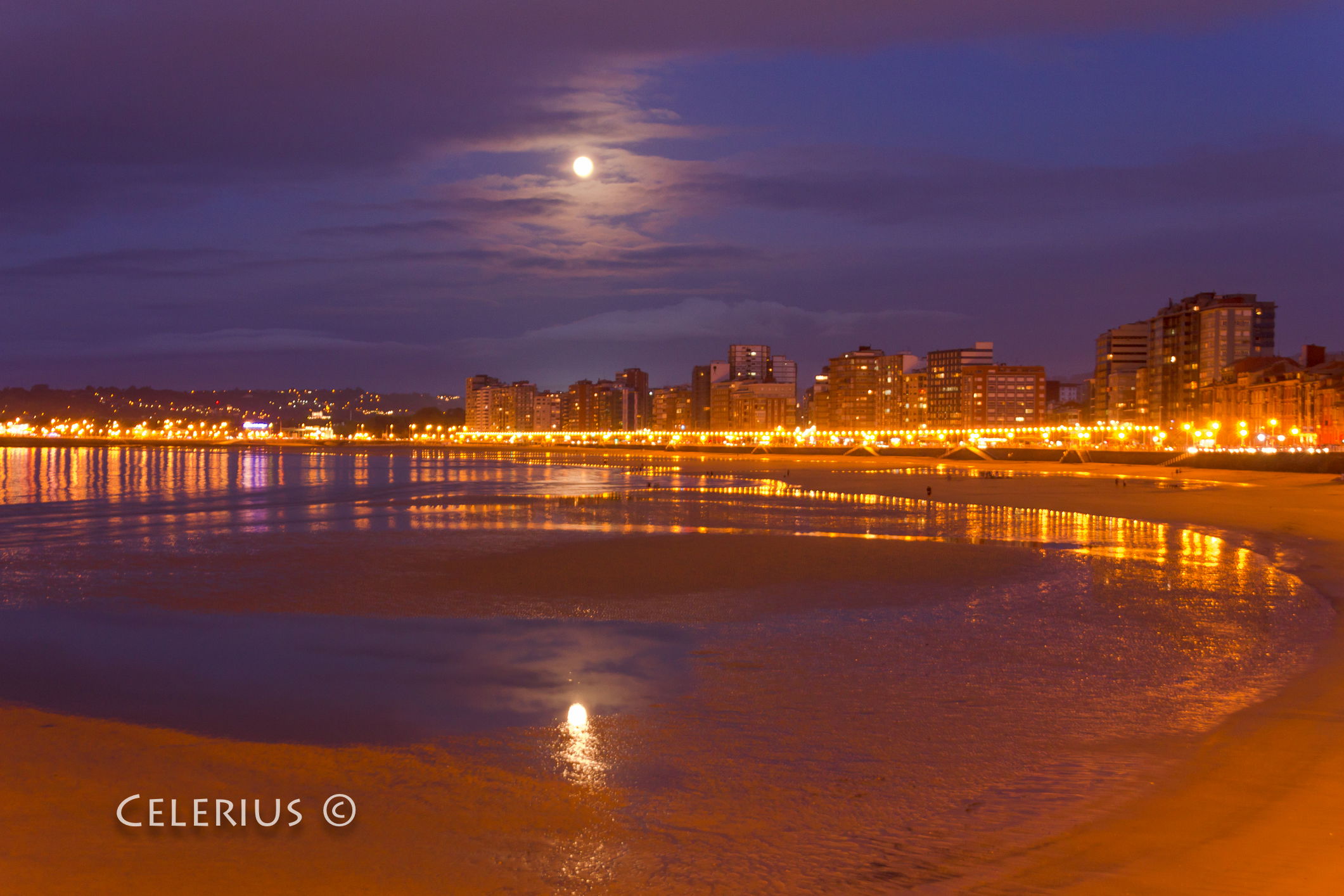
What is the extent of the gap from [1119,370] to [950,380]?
36.9 m

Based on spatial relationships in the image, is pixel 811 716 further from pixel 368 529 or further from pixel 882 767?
pixel 368 529

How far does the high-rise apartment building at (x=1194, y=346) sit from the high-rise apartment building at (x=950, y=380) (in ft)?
150

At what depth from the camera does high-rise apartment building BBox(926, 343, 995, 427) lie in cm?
19050

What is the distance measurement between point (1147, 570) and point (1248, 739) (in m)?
10.5

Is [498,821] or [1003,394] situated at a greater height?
[1003,394]

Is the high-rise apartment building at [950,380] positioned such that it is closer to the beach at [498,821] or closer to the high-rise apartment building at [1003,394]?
the high-rise apartment building at [1003,394]

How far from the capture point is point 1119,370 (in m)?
162

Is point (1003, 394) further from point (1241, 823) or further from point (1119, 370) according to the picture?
point (1241, 823)

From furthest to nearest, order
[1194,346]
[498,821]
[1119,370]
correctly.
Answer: [1119,370]
[1194,346]
[498,821]

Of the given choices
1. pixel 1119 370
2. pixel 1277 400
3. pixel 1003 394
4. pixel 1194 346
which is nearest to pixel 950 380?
pixel 1003 394

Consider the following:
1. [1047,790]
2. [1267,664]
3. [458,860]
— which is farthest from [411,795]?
[1267,664]

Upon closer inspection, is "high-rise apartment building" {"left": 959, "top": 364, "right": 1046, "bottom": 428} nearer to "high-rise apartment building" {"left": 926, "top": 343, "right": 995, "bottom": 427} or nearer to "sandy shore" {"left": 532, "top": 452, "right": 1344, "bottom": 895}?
"high-rise apartment building" {"left": 926, "top": 343, "right": 995, "bottom": 427}

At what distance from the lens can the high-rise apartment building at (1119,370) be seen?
15612 cm

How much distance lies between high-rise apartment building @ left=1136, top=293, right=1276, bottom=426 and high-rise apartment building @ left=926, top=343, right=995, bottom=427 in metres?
45.6
